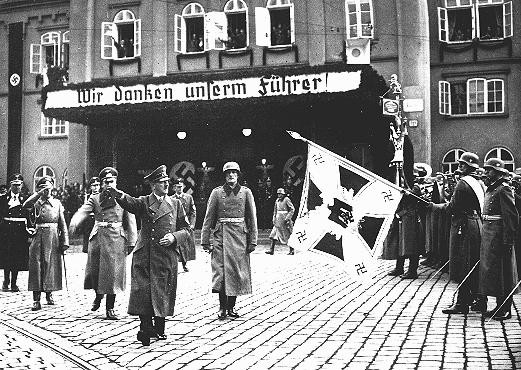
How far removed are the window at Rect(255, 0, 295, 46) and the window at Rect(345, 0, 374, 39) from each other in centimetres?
203

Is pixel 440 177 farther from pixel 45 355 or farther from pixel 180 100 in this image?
pixel 180 100

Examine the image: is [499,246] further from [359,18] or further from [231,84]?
[359,18]

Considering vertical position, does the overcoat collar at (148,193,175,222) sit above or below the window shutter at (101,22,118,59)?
below

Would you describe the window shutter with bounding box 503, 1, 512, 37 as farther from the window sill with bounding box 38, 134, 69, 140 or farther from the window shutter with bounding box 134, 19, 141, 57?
the window sill with bounding box 38, 134, 69, 140

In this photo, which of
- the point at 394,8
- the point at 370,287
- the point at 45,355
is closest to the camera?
the point at 45,355

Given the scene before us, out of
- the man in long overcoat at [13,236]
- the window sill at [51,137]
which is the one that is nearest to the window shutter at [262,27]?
the window sill at [51,137]

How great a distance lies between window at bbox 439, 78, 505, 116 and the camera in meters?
26.3

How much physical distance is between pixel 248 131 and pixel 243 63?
2.65 meters

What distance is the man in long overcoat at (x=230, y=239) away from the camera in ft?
28.6

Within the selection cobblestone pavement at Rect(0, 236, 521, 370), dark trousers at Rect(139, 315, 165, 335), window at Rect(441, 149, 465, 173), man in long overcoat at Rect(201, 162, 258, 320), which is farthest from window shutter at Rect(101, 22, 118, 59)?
dark trousers at Rect(139, 315, 165, 335)

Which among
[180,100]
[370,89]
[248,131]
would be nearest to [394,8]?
[370,89]

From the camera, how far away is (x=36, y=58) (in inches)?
1259

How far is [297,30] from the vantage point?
26141 millimetres

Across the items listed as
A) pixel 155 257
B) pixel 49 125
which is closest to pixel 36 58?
pixel 49 125
